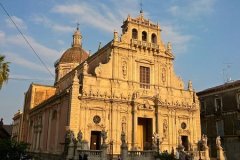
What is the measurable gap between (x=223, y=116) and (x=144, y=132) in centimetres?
1244

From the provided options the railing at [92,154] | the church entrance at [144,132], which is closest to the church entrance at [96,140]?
the church entrance at [144,132]

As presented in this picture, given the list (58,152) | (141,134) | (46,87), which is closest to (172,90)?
(141,134)

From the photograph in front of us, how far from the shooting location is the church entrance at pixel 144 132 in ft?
107

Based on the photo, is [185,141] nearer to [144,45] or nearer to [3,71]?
[144,45]

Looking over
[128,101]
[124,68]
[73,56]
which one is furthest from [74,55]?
[128,101]

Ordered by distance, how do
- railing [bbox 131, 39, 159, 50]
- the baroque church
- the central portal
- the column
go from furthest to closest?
the central portal, railing [bbox 131, 39, 159, 50], the column, the baroque church

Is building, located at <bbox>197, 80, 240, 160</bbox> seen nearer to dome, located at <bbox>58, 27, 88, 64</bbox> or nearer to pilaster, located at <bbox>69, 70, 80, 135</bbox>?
pilaster, located at <bbox>69, 70, 80, 135</bbox>

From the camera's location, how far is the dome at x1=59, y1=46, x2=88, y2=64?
5253 centimetres

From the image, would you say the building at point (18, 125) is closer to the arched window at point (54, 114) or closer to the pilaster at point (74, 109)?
the arched window at point (54, 114)

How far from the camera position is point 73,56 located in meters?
52.9

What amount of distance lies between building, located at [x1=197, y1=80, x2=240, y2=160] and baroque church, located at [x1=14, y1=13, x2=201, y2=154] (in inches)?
230

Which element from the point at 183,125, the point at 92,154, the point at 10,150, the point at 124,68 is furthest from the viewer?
the point at 183,125

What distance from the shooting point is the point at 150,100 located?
3288 centimetres

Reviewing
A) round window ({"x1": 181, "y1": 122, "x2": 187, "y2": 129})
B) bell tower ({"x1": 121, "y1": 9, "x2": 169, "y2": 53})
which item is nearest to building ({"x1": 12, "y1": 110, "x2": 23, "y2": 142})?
bell tower ({"x1": 121, "y1": 9, "x2": 169, "y2": 53})
